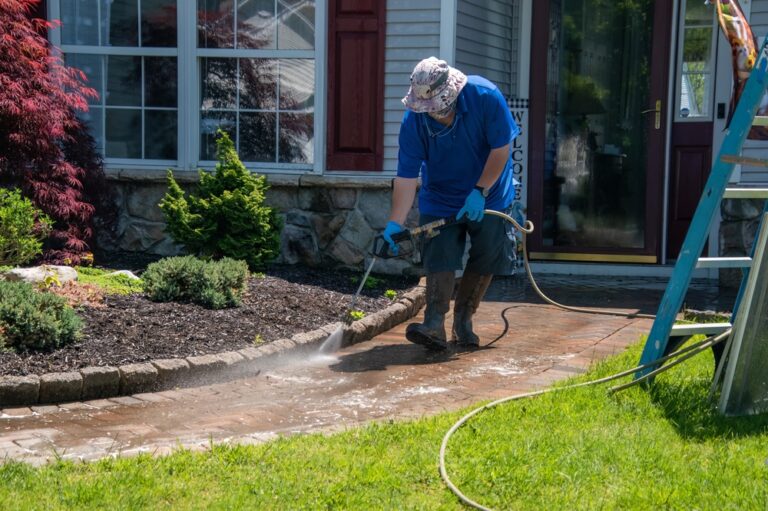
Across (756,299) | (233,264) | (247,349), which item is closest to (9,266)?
(233,264)

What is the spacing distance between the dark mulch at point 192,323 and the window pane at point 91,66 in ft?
8.78

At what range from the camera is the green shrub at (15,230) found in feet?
21.0

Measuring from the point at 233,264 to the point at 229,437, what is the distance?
2523 mm

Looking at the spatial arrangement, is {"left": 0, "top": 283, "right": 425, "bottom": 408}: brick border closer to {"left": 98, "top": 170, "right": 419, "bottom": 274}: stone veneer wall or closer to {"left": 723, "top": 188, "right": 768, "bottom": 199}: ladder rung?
{"left": 98, "top": 170, "right": 419, "bottom": 274}: stone veneer wall

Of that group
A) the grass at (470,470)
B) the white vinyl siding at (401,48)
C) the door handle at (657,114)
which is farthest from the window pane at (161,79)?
the grass at (470,470)

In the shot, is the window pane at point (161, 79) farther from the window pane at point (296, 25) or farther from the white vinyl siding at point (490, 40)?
the white vinyl siding at point (490, 40)

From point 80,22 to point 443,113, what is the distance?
15.1 feet

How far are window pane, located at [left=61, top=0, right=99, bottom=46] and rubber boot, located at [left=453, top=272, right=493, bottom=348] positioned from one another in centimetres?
452

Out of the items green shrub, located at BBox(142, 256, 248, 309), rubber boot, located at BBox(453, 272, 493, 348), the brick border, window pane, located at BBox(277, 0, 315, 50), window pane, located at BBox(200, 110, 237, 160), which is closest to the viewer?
the brick border

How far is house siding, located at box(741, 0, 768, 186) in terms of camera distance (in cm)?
809

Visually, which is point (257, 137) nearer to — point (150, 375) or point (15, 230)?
point (15, 230)

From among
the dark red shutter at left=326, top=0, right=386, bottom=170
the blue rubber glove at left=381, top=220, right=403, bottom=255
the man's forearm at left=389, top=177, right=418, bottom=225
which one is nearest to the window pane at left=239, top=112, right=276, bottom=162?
the dark red shutter at left=326, top=0, right=386, bottom=170

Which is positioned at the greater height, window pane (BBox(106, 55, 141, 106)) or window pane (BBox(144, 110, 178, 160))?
window pane (BBox(106, 55, 141, 106))

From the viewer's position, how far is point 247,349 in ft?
18.3
